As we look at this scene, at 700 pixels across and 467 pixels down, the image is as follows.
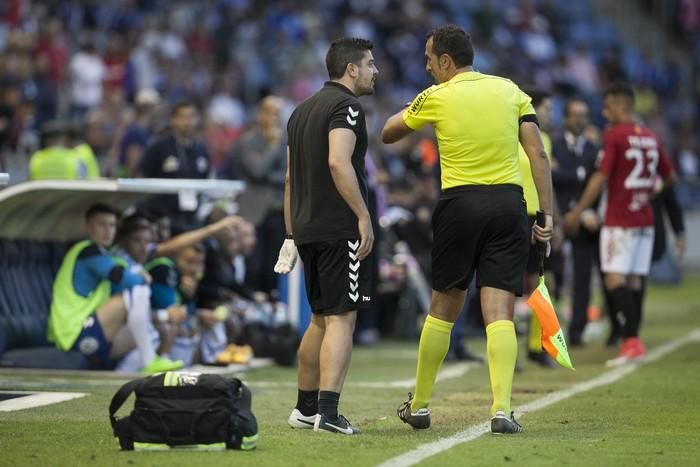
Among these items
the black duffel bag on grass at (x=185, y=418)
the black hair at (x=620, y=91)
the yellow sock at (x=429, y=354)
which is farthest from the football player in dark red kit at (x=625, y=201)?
the black duffel bag on grass at (x=185, y=418)

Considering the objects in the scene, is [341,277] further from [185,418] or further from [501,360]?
[185,418]

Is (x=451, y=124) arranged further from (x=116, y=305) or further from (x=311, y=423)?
(x=116, y=305)

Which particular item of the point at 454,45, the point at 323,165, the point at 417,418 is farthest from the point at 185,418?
the point at 454,45

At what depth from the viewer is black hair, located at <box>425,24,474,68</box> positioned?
28.3 feet

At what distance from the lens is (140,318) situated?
474 inches

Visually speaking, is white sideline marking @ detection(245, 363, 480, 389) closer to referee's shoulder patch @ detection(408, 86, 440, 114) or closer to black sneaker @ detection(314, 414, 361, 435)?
black sneaker @ detection(314, 414, 361, 435)

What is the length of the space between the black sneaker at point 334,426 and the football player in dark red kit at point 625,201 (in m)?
5.81

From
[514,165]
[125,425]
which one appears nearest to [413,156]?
[514,165]

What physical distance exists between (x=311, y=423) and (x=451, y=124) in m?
1.87

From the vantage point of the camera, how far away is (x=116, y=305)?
12078 millimetres

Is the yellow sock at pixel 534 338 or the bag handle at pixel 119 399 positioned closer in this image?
the bag handle at pixel 119 399

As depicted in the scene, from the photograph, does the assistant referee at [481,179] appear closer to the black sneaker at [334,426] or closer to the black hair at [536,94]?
the black sneaker at [334,426]

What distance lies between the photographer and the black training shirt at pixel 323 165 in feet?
27.9

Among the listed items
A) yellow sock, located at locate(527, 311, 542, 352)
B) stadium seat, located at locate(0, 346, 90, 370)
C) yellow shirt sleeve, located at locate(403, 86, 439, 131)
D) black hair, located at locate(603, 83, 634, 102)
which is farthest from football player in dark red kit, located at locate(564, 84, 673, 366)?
yellow shirt sleeve, located at locate(403, 86, 439, 131)
